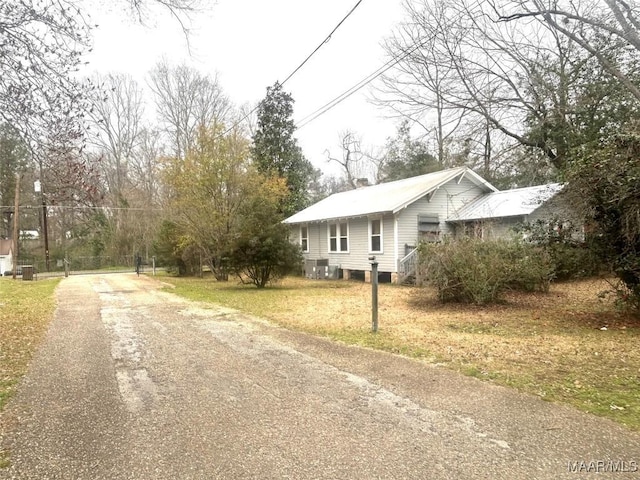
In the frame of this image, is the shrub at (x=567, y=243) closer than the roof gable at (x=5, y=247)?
Yes

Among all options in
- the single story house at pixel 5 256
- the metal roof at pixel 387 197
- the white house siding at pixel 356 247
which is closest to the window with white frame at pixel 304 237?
the white house siding at pixel 356 247

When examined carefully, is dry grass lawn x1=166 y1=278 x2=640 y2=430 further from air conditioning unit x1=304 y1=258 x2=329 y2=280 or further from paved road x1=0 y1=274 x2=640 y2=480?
air conditioning unit x1=304 y1=258 x2=329 y2=280

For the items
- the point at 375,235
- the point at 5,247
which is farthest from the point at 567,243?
the point at 5,247

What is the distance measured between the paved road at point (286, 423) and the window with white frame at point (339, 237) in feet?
49.0

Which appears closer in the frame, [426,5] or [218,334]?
[218,334]

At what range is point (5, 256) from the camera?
39219 millimetres

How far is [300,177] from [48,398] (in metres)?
30.2

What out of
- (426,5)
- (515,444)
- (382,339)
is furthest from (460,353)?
(426,5)

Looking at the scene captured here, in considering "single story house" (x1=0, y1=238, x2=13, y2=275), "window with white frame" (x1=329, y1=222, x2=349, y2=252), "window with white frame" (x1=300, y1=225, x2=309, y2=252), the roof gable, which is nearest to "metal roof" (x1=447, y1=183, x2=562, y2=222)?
"window with white frame" (x1=329, y1=222, x2=349, y2=252)

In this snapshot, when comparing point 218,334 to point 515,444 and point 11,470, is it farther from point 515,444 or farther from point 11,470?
point 515,444

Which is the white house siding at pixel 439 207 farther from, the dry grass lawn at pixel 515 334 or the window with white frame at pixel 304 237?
the window with white frame at pixel 304 237

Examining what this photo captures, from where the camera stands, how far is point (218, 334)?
7270 mm

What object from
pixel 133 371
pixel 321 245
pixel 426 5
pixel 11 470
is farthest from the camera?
pixel 321 245

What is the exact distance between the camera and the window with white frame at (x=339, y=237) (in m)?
20.7
